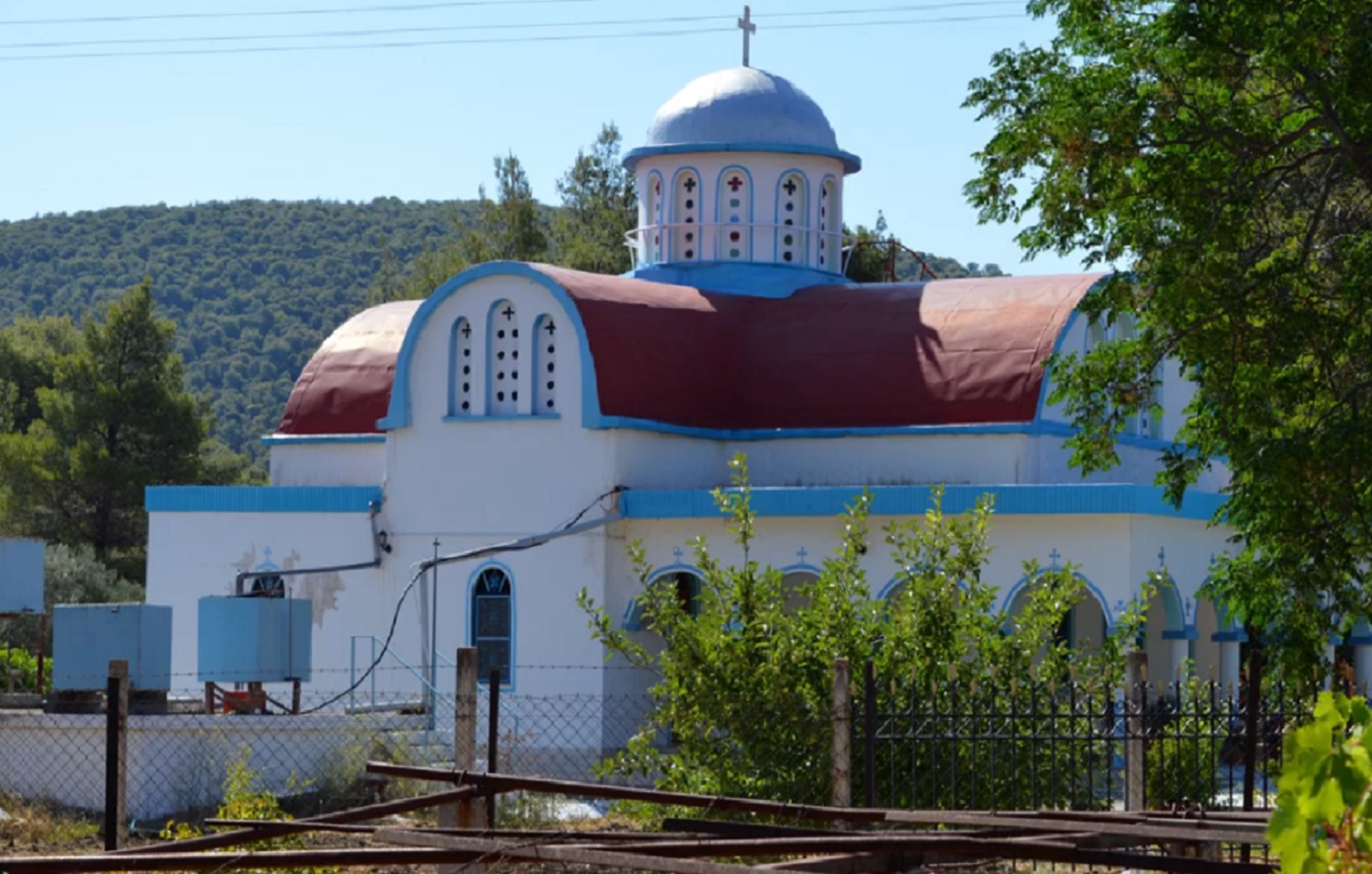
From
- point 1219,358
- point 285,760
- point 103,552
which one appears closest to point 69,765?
point 285,760

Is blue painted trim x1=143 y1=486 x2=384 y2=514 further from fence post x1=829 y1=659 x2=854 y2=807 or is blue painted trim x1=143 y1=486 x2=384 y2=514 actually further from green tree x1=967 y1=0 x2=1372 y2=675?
fence post x1=829 y1=659 x2=854 y2=807

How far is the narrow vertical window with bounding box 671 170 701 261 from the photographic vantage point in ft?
85.0

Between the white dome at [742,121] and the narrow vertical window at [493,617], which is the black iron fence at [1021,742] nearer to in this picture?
the narrow vertical window at [493,617]

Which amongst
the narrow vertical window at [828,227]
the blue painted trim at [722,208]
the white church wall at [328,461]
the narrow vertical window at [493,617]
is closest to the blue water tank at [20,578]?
the narrow vertical window at [493,617]

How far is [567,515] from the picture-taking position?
74.0ft

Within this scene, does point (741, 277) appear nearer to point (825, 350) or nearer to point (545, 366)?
point (825, 350)

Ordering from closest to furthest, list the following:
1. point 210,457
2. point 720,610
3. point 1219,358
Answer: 1. point 720,610
2. point 1219,358
3. point 210,457

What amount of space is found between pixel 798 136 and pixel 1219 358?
1273 cm

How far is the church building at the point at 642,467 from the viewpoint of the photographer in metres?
21.7

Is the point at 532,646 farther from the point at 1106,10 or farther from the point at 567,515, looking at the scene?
the point at 1106,10

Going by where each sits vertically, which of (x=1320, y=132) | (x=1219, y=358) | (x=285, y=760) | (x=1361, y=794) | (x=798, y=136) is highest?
(x=798, y=136)

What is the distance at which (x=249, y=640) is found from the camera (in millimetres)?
19172

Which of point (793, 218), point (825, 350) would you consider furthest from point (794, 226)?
point (825, 350)

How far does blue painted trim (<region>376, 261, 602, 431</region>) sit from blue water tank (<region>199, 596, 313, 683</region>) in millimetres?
4421
